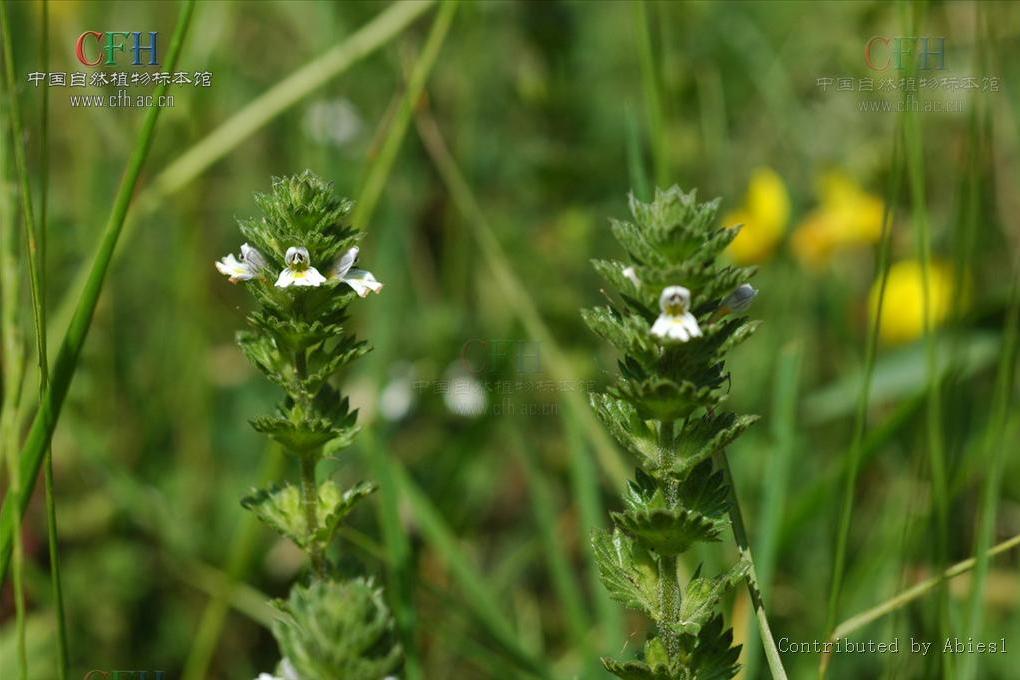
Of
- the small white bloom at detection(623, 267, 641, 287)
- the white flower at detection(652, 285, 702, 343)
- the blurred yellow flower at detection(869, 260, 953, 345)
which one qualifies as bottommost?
the white flower at detection(652, 285, 702, 343)

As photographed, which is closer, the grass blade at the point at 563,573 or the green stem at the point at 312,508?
the green stem at the point at 312,508

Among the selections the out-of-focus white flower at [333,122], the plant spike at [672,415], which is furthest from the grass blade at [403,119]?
the plant spike at [672,415]

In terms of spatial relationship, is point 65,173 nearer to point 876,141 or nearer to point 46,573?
point 46,573

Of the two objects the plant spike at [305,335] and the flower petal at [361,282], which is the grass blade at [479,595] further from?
the flower petal at [361,282]

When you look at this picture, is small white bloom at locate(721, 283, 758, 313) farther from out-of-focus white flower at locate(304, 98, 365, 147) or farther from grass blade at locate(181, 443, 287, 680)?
out-of-focus white flower at locate(304, 98, 365, 147)

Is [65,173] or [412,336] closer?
[412,336]

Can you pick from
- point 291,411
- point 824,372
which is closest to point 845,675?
point 824,372

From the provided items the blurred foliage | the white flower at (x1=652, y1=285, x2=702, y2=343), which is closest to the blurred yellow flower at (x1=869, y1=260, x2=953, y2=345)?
the blurred foliage
